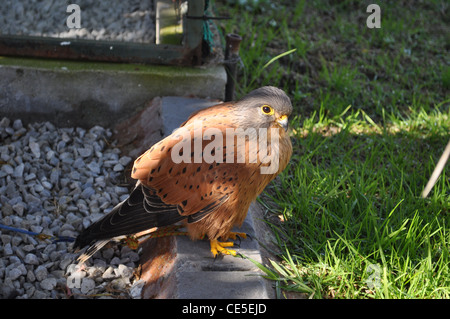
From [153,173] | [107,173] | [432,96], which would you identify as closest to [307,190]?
[153,173]

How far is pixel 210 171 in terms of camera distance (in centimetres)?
246

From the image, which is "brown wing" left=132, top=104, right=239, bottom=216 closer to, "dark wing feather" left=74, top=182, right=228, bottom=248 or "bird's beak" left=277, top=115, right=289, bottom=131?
"dark wing feather" left=74, top=182, right=228, bottom=248

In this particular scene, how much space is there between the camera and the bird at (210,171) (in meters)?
2.46

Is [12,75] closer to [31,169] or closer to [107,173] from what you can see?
[31,169]

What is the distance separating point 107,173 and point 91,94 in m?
0.69

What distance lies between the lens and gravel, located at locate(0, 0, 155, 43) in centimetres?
409

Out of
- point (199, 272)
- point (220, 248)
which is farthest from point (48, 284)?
point (220, 248)

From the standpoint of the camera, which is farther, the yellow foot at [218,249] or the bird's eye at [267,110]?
the yellow foot at [218,249]

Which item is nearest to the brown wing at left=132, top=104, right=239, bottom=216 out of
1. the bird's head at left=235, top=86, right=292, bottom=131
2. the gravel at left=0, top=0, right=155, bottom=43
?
the bird's head at left=235, top=86, right=292, bottom=131

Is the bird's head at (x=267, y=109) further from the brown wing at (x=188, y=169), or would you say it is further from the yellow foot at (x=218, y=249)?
the yellow foot at (x=218, y=249)

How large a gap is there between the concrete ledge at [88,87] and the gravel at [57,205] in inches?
4.7

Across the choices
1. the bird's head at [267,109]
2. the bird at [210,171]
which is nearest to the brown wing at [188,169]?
the bird at [210,171]

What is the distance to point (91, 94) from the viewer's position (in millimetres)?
3771

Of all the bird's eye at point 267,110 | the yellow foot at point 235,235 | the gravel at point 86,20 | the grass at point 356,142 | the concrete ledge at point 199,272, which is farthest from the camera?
the gravel at point 86,20
